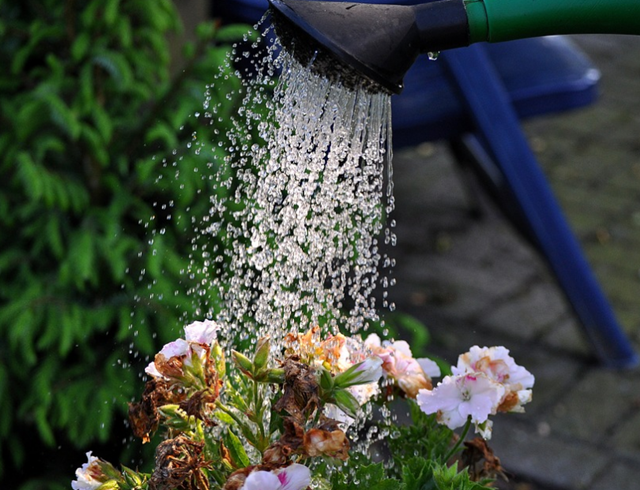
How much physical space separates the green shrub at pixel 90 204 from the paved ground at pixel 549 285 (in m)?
1.30

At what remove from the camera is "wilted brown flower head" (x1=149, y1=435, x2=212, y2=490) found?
0.93 meters

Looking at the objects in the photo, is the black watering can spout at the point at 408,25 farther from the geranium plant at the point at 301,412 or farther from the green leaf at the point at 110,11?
the green leaf at the point at 110,11

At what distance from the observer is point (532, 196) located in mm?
3107

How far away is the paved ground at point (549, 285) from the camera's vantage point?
2865 millimetres

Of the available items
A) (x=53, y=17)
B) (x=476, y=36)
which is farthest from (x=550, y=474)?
(x=476, y=36)

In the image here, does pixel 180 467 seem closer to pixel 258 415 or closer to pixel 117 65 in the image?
pixel 258 415

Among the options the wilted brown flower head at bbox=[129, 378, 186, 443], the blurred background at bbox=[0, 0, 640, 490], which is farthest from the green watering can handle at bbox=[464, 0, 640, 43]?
the blurred background at bbox=[0, 0, 640, 490]

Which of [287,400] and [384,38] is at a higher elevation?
[384,38]

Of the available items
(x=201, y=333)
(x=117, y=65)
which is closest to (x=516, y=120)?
(x=117, y=65)

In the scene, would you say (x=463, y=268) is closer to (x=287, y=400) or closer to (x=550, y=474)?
(x=550, y=474)

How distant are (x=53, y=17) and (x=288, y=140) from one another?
58.4 inches

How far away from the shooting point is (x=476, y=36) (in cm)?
89

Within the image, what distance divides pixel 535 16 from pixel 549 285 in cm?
307

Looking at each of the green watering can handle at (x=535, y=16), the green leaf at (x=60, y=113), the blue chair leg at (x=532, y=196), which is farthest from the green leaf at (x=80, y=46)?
the green watering can handle at (x=535, y=16)
